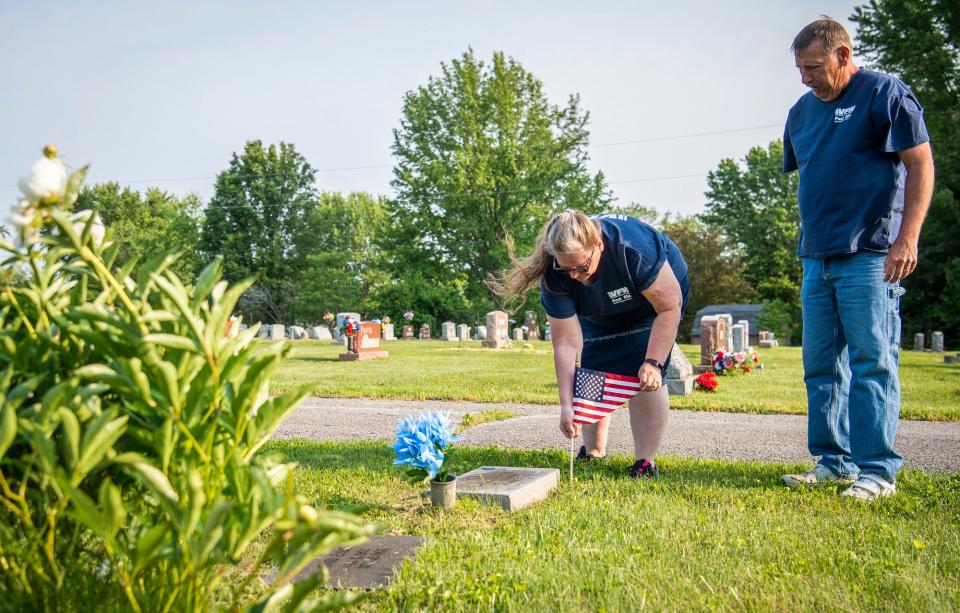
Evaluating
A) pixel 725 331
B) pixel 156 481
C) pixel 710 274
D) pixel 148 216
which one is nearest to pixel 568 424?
pixel 156 481

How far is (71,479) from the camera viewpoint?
1.35 metres

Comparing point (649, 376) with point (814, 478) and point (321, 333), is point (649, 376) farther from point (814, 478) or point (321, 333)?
point (321, 333)

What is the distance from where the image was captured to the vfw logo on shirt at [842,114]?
3.89 meters

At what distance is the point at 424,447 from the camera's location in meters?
3.63

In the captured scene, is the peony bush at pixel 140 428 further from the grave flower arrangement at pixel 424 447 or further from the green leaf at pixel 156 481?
the grave flower arrangement at pixel 424 447

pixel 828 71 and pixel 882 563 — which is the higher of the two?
pixel 828 71

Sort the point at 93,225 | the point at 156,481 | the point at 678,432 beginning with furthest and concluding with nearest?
the point at 678,432 → the point at 93,225 → the point at 156,481

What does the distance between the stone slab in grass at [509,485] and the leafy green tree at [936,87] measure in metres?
32.4

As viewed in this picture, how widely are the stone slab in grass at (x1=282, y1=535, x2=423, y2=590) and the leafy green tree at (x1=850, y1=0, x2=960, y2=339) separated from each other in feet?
110

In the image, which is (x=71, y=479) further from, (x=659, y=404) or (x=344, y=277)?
(x=344, y=277)

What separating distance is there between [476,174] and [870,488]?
35309 mm

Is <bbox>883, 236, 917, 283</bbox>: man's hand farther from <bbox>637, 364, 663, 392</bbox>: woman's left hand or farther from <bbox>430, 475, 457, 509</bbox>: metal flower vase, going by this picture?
<bbox>430, 475, 457, 509</bbox>: metal flower vase

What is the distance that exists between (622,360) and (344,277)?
43.8 metres

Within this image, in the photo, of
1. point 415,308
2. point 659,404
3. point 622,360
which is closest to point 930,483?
point 659,404
